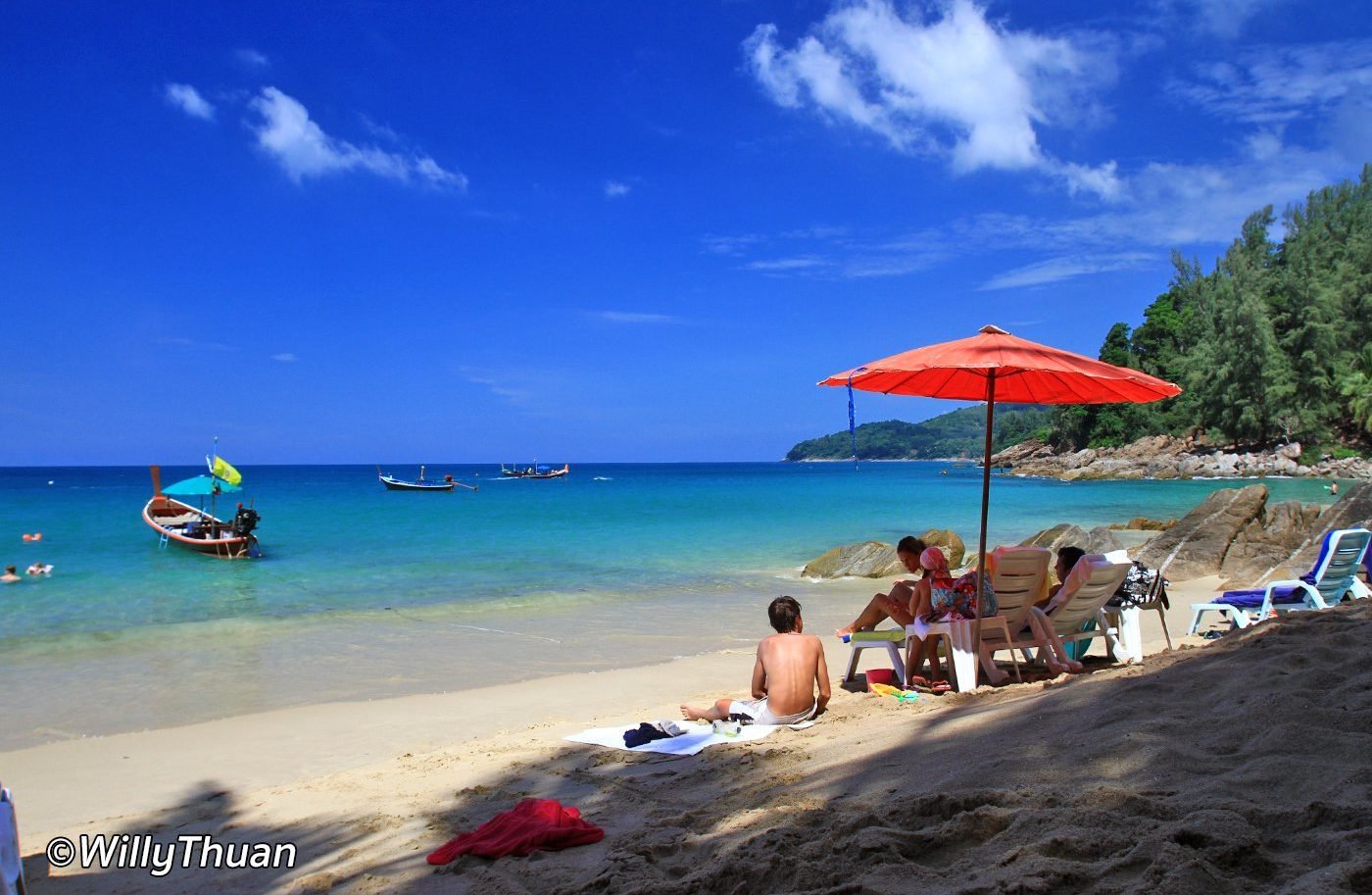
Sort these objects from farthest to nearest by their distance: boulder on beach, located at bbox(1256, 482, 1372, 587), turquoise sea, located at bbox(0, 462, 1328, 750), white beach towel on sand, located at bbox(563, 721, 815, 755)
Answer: boulder on beach, located at bbox(1256, 482, 1372, 587) → turquoise sea, located at bbox(0, 462, 1328, 750) → white beach towel on sand, located at bbox(563, 721, 815, 755)

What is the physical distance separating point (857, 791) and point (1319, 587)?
6440 millimetres

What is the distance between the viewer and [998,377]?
7.29m

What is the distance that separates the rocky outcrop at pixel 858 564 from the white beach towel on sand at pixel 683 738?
1106 cm

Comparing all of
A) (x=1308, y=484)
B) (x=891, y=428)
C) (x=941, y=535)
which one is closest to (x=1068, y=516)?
(x=941, y=535)

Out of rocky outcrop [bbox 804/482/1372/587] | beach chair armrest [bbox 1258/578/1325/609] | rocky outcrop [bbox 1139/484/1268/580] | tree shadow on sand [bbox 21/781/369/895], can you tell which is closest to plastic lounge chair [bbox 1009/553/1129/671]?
beach chair armrest [bbox 1258/578/1325/609]

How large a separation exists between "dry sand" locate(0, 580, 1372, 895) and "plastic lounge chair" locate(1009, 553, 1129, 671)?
62 cm

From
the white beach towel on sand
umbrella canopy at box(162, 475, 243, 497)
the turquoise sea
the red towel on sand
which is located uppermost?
umbrella canopy at box(162, 475, 243, 497)

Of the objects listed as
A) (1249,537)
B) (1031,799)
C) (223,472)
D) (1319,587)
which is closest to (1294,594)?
(1319,587)

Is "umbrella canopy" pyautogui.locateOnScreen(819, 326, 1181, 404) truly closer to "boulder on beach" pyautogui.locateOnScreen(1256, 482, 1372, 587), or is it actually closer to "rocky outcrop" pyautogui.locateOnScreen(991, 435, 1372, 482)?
"boulder on beach" pyautogui.locateOnScreen(1256, 482, 1372, 587)

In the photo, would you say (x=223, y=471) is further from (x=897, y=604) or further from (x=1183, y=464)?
(x=1183, y=464)

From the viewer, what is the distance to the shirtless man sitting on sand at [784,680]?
5.74 meters

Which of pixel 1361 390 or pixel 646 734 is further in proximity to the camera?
pixel 1361 390

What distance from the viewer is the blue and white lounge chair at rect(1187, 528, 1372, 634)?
774 cm

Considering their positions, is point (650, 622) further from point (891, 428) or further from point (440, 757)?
point (891, 428)
